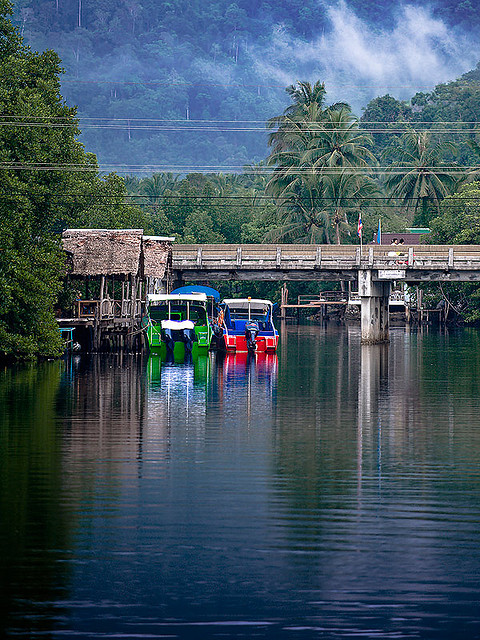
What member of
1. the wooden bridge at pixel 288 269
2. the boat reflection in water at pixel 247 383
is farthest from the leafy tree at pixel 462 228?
the boat reflection in water at pixel 247 383

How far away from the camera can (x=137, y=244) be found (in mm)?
53156

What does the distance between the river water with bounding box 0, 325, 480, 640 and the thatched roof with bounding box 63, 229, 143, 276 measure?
66.6ft

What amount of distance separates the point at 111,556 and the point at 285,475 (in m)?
6.14

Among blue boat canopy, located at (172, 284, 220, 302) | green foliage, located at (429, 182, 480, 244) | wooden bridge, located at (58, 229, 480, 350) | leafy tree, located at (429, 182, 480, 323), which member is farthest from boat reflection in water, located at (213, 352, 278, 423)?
leafy tree, located at (429, 182, 480, 323)

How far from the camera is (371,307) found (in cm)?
6300

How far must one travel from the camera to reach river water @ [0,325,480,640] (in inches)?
471

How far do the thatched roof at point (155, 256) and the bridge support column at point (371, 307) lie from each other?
11.6 m

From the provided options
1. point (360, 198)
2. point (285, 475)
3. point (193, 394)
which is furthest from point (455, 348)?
point (285, 475)

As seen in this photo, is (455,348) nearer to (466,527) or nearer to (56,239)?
(56,239)

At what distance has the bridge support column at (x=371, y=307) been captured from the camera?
62531 mm

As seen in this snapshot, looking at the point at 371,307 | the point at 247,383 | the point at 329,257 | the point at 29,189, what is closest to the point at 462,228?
the point at 371,307

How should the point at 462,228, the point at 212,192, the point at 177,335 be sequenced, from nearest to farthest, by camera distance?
the point at 177,335 < the point at 462,228 < the point at 212,192

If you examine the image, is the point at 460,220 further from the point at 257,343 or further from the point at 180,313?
the point at 257,343

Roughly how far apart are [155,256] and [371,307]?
1332cm
